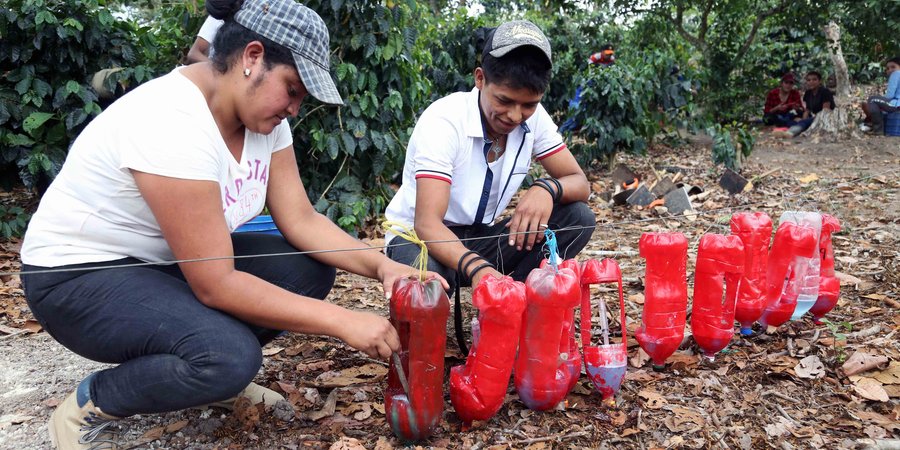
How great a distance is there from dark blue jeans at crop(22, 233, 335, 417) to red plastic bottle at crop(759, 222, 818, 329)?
Answer: 6.51 ft

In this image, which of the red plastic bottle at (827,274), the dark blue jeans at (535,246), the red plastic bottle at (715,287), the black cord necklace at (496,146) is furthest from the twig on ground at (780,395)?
the black cord necklace at (496,146)

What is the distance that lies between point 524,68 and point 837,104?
908 centimetres

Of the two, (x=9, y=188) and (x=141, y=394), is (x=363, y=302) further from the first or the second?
(x=9, y=188)

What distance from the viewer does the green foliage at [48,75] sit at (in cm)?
453

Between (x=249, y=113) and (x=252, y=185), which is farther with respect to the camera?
(x=252, y=185)

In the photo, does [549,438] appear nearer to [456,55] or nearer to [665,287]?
[665,287]

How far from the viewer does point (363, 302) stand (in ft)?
12.5

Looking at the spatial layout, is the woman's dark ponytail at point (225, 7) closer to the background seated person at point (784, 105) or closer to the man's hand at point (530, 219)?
the man's hand at point (530, 219)

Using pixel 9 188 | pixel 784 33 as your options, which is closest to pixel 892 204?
pixel 9 188

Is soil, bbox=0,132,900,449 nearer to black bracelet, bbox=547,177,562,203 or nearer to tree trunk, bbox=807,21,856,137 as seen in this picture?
black bracelet, bbox=547,177,562,203

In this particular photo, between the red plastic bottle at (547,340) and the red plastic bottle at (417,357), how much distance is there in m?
0.28

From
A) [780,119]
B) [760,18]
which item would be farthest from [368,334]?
[780,119]

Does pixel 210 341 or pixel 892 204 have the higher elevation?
pixel 210 341

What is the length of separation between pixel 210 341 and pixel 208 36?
6.98 feet
